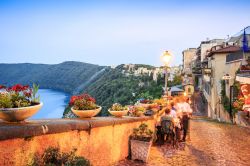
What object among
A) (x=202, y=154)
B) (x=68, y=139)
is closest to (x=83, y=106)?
(x=68, y=139)

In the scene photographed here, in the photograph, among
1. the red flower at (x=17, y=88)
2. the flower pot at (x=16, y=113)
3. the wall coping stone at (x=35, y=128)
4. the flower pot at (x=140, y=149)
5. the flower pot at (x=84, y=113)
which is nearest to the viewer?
the wall coping stone at (x=35, y=128)

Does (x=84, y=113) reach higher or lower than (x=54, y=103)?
higher

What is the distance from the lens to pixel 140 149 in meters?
7.24

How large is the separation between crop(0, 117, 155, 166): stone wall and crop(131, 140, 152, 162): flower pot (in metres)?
0.21

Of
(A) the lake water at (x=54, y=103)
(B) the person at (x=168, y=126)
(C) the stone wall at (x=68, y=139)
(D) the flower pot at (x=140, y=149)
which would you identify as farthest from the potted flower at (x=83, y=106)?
(A) the lake water at (x=54, y=103)

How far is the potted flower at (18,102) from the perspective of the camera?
3365mm

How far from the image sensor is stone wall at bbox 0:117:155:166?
3199 mm

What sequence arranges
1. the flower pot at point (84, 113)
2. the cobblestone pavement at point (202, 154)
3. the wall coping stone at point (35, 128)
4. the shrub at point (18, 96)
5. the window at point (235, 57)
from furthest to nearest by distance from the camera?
the window at point (235, 57)
the cobblestone pavement at point (202, 154)
the flower pot at point (84, 113)
the shrub at point (18, 96)
the wall coping stone at point (35, 128)

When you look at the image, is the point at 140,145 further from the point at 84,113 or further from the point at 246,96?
the point at 246,96

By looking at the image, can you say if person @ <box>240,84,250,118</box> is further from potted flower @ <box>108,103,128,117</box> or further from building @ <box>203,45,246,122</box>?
building @ <box>203,45,246,122</box>

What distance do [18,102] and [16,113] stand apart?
0.58 ft

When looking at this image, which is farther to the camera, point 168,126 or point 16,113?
point 168,126

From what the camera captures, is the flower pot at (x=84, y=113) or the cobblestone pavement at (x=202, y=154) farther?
the cobblestone pavement at (x=202, y=154)

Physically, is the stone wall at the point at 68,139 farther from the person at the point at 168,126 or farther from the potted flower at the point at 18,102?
the person at the point at 168,126
